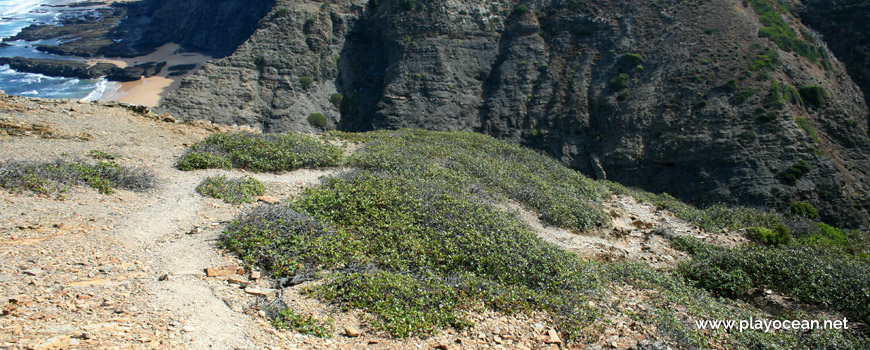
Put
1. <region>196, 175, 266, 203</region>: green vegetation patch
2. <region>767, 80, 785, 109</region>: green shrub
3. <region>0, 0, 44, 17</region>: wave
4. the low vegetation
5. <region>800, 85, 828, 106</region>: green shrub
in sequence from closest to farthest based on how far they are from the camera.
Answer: the low vegetation
<region>196, 175, 266, 203</region>: green vegetation patch
<region>767, 80, 785, 109</region>: green shrub
<region>800, 85, 828, 106</region>: green shrub
<region>0, 0, 44, 17</region>: wave

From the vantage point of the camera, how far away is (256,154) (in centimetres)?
1399

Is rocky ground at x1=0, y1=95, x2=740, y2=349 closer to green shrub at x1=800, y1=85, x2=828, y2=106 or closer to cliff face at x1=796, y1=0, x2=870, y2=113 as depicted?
green shrub at x1=800, y1=85, x2=828, y2=106

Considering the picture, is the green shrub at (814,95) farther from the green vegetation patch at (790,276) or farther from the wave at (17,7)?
Result: the wave at (17,7)

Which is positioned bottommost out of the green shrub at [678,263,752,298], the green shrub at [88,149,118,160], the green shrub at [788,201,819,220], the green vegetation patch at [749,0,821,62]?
the green shrub at [788,201,819,220]

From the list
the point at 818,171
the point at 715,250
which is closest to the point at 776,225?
the point at 715,250

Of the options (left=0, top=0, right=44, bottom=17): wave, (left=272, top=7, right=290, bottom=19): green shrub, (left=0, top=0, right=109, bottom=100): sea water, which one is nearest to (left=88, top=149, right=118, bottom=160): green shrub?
(left=272, top=7, right=290, bottom=19): green shrub

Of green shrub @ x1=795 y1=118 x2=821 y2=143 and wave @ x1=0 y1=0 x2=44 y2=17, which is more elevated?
green shrub @ x1=795 y1=118 x2=821 y2=143

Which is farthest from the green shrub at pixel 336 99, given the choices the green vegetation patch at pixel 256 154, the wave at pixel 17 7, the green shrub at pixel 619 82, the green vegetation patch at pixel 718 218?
the wave at pixel 17 7

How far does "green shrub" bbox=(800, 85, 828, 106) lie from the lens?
3117 cm

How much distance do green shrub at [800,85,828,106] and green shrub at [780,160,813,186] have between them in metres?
6.83

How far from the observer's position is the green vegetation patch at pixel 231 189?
36.3 feet

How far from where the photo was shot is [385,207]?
1105cm

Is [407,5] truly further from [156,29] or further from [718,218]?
[156,29]

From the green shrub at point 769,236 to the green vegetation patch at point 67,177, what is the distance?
1843 centimetres
